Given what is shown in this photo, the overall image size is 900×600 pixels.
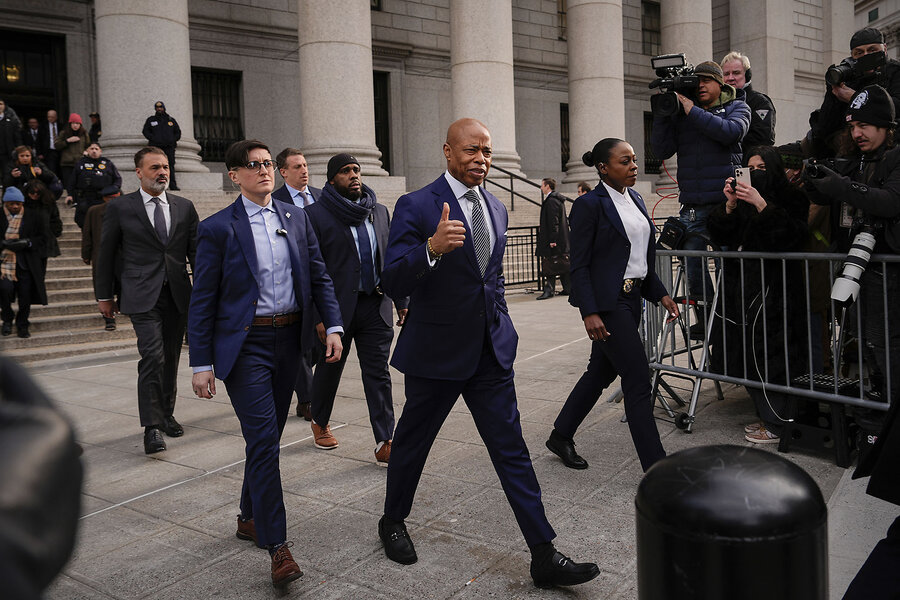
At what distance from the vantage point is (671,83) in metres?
6.09

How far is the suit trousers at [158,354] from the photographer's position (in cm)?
581

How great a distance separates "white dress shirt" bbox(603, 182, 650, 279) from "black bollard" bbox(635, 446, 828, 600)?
308 cm

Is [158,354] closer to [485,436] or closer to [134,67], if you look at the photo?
[485,436]

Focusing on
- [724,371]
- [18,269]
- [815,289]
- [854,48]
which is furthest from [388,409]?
[18,269]

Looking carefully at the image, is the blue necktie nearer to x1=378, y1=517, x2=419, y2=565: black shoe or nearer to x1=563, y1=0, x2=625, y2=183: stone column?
x1=378, y1=517, x2=419, y2=565: black shoe

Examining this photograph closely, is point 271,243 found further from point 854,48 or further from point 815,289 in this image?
point 854,48

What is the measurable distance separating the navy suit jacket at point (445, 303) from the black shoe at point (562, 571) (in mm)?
877

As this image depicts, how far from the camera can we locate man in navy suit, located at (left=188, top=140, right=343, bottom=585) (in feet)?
12.2

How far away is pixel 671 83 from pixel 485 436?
369cm

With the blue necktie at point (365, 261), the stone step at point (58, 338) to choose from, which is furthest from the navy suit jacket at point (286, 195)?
the stone step at point (58, 338)

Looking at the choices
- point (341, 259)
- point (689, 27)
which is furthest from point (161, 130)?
point (689, 27)

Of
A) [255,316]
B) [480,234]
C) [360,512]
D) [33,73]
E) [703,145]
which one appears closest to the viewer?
[480,234]

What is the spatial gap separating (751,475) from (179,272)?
524 cm

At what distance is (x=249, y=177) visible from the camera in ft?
13.3
